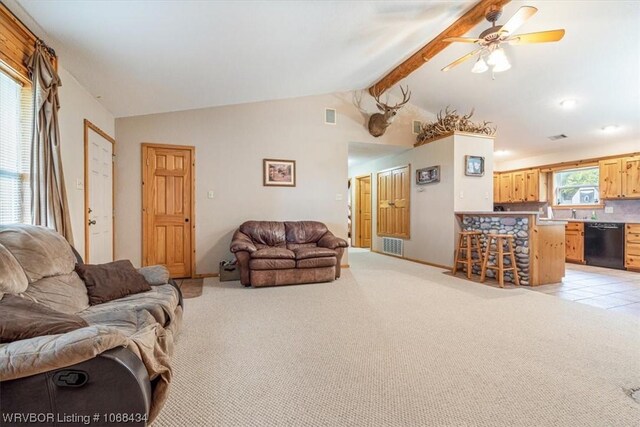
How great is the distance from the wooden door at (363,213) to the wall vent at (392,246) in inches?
47.7

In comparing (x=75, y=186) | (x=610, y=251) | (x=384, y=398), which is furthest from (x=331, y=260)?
(x=610, y=251)

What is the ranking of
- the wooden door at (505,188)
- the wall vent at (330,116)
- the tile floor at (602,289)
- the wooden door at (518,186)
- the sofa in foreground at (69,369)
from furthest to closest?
the wooden door at (505,188) → the wooden door at (518,186) → the wall vent at (330,116) → the tile floor at (602,289) → the sofa in foreground at (69,369)

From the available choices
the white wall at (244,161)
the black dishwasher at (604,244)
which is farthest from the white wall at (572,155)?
the white wall at (244,161)

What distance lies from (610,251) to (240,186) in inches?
262

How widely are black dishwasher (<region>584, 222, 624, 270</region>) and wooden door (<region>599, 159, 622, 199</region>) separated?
0.65 metres

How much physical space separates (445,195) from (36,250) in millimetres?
5312

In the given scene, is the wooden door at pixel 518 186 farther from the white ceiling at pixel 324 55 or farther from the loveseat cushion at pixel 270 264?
the loveseat cushion at pixel 270 264

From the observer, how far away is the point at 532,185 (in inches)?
280

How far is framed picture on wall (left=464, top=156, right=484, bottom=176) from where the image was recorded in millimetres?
5172

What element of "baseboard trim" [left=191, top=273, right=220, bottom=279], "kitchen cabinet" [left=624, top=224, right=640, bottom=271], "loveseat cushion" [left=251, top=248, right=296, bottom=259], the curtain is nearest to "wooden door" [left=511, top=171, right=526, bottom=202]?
"kitchen cabinet" [left=624, top=224, right=640, bottom=271]

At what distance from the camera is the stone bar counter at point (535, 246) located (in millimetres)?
4031

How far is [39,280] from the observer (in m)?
1.74

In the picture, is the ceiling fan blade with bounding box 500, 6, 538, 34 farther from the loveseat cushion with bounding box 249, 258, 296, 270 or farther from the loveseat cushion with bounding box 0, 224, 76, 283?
the loveseat cushion with bounding box 0, 224, 76, 283

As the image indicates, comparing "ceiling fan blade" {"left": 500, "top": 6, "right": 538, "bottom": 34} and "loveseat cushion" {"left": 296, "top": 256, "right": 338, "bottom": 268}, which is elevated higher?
"ceiling fan blade" {"left": 500, "top": 6, "right": 538, "bottom": 34}
